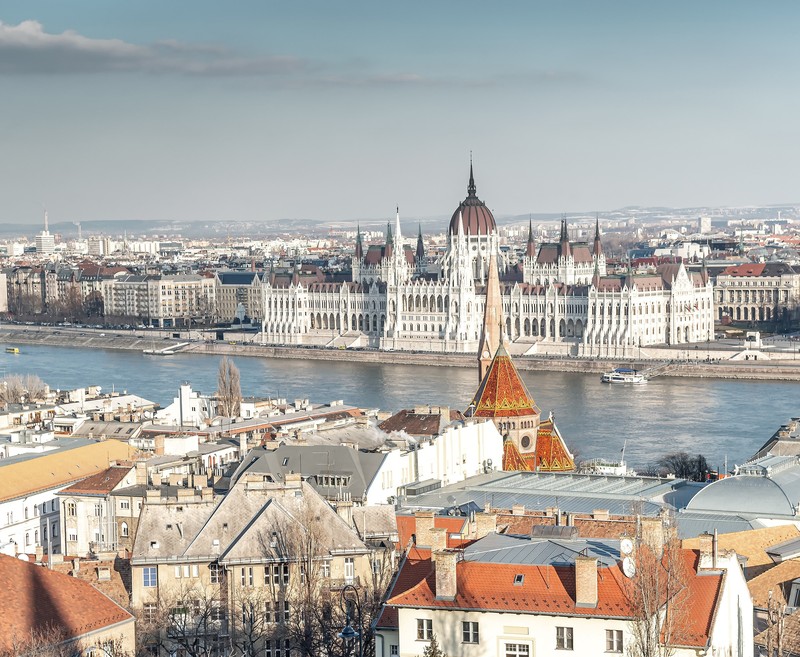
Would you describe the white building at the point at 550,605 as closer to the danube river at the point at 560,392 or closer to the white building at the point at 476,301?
the danube river at the point at 560,392

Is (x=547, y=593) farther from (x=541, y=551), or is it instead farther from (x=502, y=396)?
(x=502, y=396)

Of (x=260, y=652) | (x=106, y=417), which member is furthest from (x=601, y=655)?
(x=106, y=417)

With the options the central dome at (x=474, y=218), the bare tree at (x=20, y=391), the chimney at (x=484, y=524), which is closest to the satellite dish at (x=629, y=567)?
the chimney at (x=484, y=524)

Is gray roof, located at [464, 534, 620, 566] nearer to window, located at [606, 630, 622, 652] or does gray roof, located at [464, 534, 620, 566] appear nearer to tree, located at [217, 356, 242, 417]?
window, located at [606, 630, 622, 652]

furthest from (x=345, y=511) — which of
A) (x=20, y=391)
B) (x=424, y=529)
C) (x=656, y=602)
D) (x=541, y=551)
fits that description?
(x=20, y=391)

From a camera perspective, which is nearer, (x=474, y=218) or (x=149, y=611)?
(x=149, y=611)

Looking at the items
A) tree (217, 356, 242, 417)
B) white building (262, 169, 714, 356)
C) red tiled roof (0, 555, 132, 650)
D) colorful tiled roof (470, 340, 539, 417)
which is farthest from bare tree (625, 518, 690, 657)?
white building (262, 169, 714, 356)

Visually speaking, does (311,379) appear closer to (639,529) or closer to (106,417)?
(106,417)
